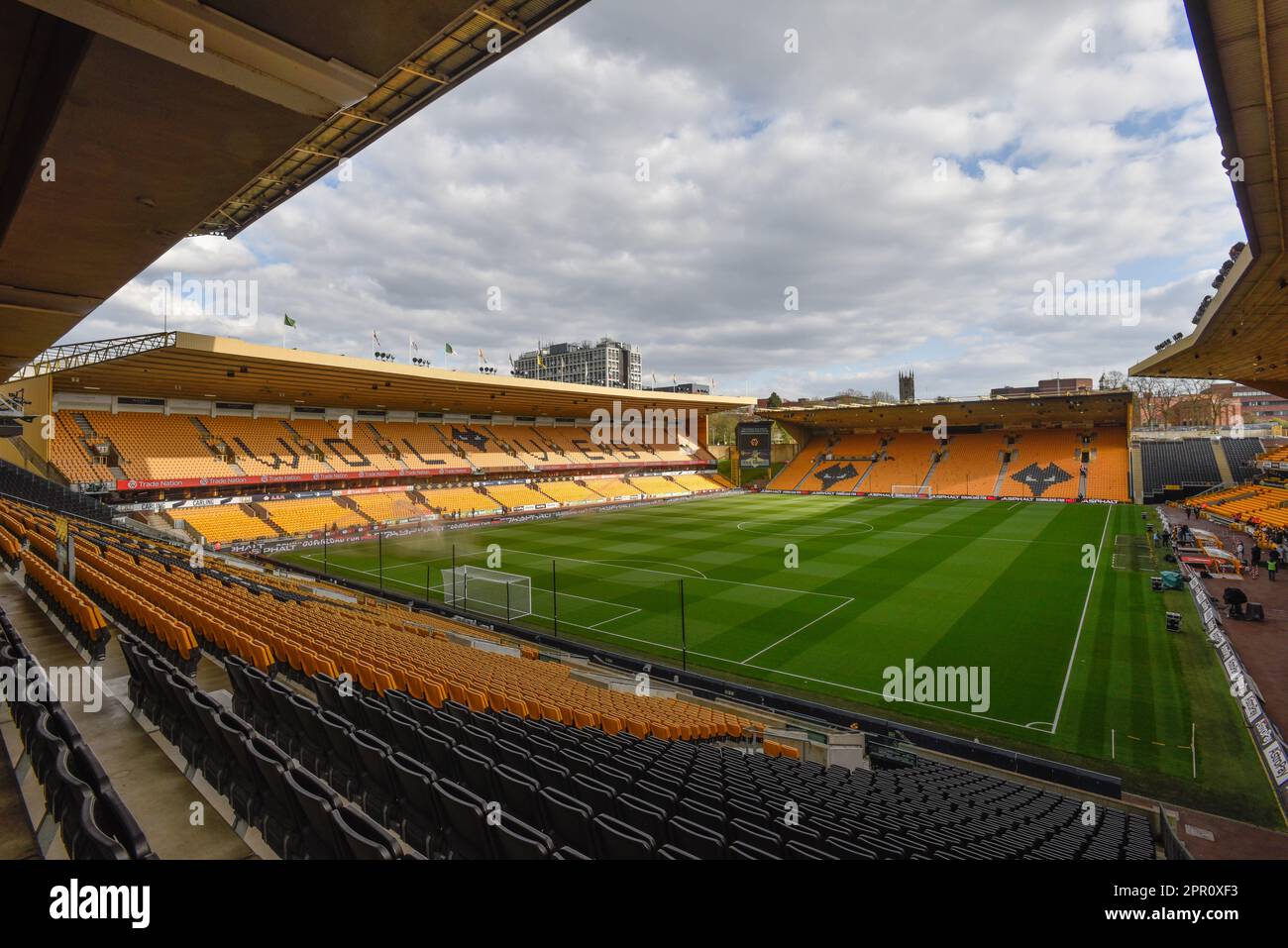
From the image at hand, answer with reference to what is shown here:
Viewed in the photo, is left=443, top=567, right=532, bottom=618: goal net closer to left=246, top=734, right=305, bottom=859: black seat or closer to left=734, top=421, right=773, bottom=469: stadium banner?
left=246, top=734, right=305, bottom=859: black seat

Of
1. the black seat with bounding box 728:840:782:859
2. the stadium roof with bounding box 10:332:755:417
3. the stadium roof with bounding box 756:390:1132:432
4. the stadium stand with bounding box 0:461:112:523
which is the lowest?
the black seat with bounding box 728:840:782:859

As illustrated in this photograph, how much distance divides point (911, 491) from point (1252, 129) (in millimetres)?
52887

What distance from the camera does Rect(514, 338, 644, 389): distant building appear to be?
166000 mm

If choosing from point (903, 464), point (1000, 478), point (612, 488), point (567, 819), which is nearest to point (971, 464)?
point (1000, 478)

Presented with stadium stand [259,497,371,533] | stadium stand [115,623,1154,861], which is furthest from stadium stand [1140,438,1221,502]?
stadium stand [259,497,371,533]

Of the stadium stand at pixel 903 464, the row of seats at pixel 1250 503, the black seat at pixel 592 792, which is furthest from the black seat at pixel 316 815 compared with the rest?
the stadium stand at pixel 903 464

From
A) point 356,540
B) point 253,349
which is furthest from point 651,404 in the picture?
point 253,349

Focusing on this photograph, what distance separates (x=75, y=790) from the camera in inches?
119

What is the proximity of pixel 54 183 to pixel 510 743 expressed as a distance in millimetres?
6159

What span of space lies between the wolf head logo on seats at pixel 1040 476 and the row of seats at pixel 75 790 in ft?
196

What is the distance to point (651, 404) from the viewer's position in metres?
64.4

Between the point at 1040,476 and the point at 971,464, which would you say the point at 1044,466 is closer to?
the point at 1040,476

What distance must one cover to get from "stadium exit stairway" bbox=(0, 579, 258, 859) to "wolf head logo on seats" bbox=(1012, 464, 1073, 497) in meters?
58.8

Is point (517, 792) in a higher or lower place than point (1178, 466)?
lower
